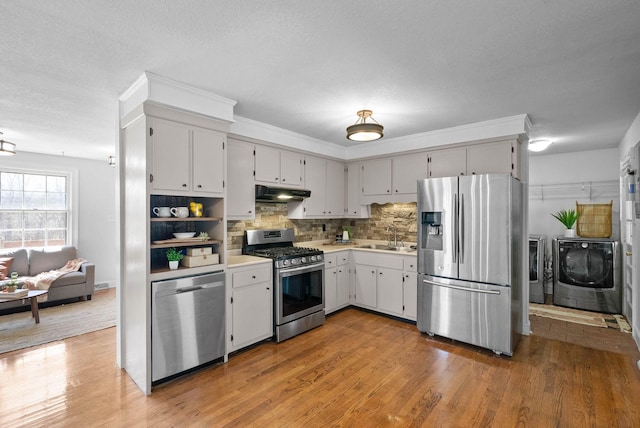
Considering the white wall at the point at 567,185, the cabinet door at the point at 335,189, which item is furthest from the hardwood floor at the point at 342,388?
the white wall at the point at 567,185

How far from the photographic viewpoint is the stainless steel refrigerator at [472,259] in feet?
11.0

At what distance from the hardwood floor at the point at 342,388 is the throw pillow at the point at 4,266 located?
208 centimetres

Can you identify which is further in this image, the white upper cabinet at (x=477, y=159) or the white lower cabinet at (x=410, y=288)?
the white lower cabinet at (x=410, y=288)

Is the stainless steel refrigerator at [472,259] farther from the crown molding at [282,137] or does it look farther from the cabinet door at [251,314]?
the cabinet door at [251,314]

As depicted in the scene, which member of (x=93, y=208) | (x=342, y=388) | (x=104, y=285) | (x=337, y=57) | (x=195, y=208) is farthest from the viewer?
(x=104, y=285)

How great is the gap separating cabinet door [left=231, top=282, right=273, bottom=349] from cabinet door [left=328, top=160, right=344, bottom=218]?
193 cm

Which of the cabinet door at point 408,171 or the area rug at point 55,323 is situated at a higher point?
the cabinet door at point 408,171

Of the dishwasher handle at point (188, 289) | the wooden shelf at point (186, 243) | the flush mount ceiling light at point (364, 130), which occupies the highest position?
the flush mount ceiling light at point (364, 130)

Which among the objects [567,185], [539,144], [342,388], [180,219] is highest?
[539,144]

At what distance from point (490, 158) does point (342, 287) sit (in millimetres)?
2615

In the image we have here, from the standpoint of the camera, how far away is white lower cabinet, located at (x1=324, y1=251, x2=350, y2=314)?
177 inches

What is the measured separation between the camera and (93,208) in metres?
6.23

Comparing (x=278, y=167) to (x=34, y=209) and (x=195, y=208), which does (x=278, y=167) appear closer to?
(x=195, y=208)

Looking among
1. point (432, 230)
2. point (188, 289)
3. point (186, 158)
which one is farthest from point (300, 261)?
point (186, 158)
